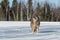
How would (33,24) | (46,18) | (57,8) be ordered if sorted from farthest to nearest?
(57,8) < (46,18) < (33,24)

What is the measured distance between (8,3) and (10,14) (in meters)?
3.01

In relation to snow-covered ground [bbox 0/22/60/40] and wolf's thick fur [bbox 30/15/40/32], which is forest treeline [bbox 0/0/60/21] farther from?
wolf's thick fur [bbox 30/15/40/32]

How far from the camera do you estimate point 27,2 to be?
3691 cm

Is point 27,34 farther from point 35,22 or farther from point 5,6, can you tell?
point 5,6

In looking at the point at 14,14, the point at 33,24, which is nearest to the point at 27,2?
the point at 14,14

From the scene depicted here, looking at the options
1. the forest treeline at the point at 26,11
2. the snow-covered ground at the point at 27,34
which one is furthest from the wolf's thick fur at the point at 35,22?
the forest treeline at the point at 26,11

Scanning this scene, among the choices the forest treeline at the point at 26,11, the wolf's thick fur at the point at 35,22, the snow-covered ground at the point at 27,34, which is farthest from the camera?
the forest treeline at the point at 26,11

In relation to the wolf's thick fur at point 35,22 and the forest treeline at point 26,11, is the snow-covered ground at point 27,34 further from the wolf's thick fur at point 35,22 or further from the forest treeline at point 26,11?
the forest treeline at point 26,11

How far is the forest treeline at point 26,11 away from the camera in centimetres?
3359

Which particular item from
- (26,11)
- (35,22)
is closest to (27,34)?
(35,22)

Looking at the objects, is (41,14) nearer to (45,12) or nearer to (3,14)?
(45,12)

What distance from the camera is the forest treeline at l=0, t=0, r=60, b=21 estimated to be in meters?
33.6

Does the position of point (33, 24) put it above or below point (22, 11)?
above

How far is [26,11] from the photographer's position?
35.6 meters
